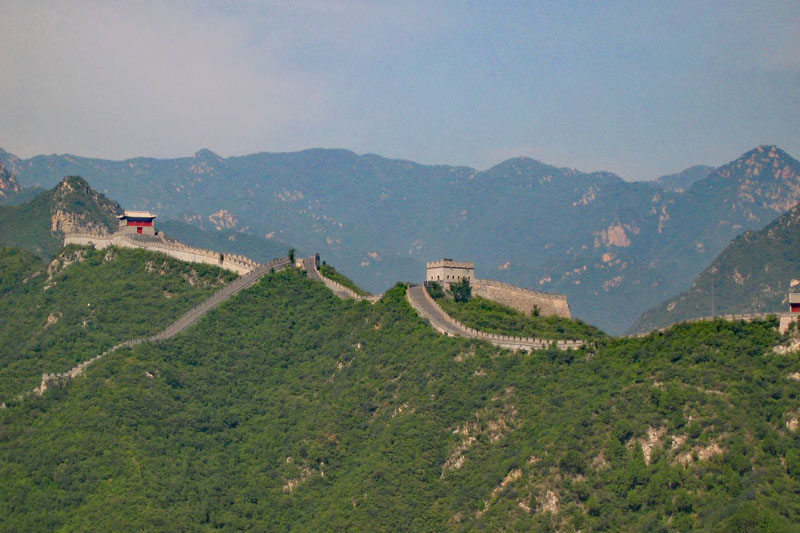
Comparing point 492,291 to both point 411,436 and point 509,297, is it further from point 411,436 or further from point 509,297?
point 411,436

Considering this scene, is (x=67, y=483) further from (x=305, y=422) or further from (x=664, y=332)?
(x=664, y=332)

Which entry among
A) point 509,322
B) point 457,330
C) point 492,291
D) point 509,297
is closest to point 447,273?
point 492,291

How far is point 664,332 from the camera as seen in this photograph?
6462 inches

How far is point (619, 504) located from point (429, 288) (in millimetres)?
59074

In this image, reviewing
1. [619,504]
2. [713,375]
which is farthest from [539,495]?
[713,375]

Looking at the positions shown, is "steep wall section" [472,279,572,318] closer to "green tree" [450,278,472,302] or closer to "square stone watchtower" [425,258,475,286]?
"green tree" [450,278,472,302]

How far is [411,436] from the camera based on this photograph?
531ft

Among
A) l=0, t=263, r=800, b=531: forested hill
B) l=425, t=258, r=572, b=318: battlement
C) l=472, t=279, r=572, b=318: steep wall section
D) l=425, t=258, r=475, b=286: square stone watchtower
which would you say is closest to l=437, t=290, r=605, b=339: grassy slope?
l=472, t=279, r=572, b=318: steep wall section

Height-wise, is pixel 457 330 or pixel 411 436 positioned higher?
pixel 457 330

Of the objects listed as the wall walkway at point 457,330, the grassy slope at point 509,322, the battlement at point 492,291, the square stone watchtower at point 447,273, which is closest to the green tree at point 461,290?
the battlement at point 492,291

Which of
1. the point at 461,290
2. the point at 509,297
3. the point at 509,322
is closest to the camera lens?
the point at 509,322

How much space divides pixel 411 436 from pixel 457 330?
A: 20.7 meters

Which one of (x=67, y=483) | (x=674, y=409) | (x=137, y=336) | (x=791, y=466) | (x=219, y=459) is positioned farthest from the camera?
(x=137, y=336)

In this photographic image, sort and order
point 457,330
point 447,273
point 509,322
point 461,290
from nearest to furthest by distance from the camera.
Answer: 1. point 457,330
2. point 509,322
3. point 461,290
4. point 447,273
